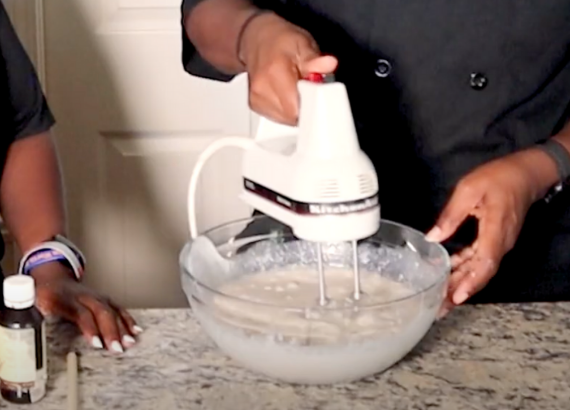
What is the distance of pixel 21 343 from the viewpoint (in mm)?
909

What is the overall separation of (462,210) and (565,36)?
390mm

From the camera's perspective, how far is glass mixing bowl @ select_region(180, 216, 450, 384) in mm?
935

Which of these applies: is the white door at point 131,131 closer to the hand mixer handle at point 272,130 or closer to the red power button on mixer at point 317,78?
the hand mixer handle at point 272,130

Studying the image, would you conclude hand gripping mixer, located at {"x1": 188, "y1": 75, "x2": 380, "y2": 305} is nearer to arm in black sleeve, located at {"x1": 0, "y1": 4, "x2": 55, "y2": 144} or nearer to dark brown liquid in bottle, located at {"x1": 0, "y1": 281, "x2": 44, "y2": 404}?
dark brown liquid in bottle, located at {"x1": 0, "y1": 281, "x2": 44, "y2": 404}

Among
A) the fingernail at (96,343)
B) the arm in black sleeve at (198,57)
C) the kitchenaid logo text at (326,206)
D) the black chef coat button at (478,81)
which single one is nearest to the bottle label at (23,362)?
the fingernail at (96,343)

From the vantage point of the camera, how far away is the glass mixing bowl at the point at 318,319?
36.8 inches

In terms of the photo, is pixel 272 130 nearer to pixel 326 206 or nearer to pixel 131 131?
pixel 326 206

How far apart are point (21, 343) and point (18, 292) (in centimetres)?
5

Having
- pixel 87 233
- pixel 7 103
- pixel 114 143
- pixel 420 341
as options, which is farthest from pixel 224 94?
pixel 420 341

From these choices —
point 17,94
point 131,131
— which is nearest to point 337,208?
point 17,94

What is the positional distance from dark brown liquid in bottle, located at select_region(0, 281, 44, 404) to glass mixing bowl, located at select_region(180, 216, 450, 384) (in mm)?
150

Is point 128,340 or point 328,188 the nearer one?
point 328,188

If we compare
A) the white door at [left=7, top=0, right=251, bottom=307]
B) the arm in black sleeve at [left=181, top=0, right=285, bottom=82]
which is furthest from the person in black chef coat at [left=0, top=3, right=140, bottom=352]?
the white door at [left=7, top=0, right=251, bottom=307]

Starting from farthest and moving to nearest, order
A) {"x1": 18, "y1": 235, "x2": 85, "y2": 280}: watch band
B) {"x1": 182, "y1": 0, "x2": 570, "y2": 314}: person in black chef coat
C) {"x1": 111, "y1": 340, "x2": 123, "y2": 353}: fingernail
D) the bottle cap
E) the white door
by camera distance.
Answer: the white door
{"x1": 182, "y1": 0, "x2": 570, "y2": 314}: person in black chef coat
{"x1": 18, "y1": 235, "x2": 85, "y2": 280}: watch band
{"x1": 111, "y1": 340, "x2": 123, "y2": 353}: fingernail
the bottle cap
